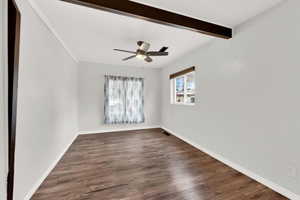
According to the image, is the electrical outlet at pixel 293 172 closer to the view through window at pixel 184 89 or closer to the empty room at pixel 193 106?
the empty room at pixel 193 106

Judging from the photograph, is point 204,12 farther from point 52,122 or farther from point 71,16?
point 52,122

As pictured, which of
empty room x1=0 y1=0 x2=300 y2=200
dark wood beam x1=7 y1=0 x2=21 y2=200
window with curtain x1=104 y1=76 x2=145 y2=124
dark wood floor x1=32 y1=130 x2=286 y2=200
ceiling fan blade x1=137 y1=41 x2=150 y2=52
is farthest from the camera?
window with curtain x1=104 y1=76 x2=145 y2=124

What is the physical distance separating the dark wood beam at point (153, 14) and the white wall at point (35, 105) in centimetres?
72

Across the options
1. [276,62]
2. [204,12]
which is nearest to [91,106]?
[204,12]

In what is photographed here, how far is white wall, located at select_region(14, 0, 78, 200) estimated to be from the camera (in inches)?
58.3

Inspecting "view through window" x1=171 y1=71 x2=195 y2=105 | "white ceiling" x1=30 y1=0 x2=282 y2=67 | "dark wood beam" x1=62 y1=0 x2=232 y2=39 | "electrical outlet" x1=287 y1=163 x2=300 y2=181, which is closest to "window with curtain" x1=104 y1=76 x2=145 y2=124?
"view through window" x1=171 y1=71 x2=195 y2=105

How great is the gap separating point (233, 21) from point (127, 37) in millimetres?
1925

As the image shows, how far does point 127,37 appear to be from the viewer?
2715 mm

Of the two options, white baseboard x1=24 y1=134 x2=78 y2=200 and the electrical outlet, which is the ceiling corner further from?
the electrical outlet

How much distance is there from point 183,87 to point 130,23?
255 cm

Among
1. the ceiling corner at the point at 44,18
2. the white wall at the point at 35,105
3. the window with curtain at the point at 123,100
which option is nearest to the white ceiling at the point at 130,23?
the ceiling corner at the point at 44,18

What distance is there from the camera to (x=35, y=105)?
5.79 ft

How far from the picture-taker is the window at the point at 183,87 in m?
3.73

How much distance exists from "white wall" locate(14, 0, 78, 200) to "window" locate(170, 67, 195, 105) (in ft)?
10.2
